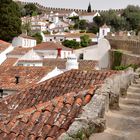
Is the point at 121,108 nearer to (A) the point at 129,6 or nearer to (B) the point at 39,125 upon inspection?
(B) the point at 39,125

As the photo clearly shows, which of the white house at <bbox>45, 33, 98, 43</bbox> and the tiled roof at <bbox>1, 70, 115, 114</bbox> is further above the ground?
the tiled roof at <bbox>1, 70, 115, 114</bbox>

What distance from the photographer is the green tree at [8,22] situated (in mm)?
49688

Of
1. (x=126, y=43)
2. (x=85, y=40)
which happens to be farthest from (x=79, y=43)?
(x=126, y=43)

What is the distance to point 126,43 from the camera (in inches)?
1991

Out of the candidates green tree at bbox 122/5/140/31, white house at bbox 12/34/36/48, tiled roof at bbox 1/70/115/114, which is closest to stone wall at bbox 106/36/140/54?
white house at bbox 12/34/36/48

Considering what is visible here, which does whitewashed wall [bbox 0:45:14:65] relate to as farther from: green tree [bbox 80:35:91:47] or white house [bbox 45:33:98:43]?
white house [bbox 45:33:98:43]

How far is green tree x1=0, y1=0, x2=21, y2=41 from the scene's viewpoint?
49688 mm

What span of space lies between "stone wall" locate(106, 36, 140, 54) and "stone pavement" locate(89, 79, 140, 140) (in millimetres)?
40066

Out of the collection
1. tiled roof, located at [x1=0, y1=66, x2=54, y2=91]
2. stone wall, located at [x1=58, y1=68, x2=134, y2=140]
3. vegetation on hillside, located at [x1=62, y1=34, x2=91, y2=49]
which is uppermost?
stone wall, located at [x1=58, y1=68, x2=134, y2=140]

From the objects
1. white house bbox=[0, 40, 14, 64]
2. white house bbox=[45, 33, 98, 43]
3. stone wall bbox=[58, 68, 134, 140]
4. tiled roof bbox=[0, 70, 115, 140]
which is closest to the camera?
stone wall bbox=[58, 68, 134, 140]

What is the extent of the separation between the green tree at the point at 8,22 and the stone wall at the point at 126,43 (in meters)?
11.5

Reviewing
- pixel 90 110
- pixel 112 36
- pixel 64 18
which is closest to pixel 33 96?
pixel 90 110

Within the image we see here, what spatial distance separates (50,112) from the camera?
6434 millimetres

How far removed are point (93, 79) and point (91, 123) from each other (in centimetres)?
783
